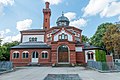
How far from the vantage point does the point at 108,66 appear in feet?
62.6

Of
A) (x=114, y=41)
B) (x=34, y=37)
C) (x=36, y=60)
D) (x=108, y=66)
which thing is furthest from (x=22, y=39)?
(x=108, y=66)

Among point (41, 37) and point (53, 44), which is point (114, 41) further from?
point (41, 37)

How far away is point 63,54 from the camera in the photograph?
111 ft

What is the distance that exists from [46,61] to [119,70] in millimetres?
18739

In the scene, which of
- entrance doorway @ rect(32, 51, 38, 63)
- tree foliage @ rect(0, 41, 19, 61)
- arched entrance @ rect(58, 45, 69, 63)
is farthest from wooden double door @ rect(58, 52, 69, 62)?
tree foliage @ rect(0, 41, 19, 61)

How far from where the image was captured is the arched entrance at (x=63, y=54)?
111ft

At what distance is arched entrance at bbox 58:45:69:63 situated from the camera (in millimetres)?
33844

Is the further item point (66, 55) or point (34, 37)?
point (34, 37)

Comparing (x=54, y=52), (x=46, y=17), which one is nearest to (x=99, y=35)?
(x=46, y=17)

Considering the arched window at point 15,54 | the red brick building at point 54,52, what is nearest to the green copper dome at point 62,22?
the red brick building at point 54,52

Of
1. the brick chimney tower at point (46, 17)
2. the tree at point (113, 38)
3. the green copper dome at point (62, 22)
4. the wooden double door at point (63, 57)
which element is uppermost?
the brick chimney tower at point (46, 17)

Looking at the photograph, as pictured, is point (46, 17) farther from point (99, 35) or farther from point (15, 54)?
point (99, 35)

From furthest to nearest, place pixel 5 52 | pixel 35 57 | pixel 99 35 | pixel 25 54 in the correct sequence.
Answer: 1. pixel 99 35
2. pixel 25 54
3. pixel 35 57
4. pixel 5 52

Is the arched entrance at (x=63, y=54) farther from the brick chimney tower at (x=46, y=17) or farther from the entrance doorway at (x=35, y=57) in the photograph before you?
the brick chimney tower at (x=46, y=17)
